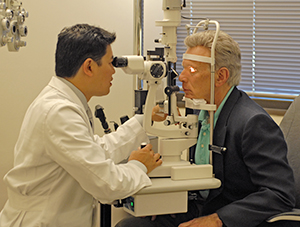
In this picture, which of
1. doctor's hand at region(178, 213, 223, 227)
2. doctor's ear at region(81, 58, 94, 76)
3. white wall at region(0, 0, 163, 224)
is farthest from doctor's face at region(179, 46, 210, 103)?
white wall at region(0, 0, 163, 224)

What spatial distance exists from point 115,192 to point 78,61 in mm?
553

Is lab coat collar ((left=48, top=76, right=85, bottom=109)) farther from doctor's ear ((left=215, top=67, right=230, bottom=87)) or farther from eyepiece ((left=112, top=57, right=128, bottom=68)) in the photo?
doctor's ear ((left=215, top=67, right=230, bottom=87))

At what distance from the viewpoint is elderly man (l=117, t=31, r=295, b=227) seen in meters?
1.49

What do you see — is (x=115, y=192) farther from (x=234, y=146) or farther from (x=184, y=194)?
(x=234, y=146)

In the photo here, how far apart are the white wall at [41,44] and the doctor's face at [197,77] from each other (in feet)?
4.20

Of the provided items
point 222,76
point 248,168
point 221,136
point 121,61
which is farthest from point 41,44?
point 248,168

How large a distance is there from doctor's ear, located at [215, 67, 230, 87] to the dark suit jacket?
0.08 m

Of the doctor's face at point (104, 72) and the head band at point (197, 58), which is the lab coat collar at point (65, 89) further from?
the head band at point (197, 58)

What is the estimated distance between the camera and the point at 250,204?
58.6 inches

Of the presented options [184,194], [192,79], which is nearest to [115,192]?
[184,194]

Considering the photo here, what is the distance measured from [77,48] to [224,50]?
2.14 feet

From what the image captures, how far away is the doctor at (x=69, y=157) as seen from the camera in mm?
1354

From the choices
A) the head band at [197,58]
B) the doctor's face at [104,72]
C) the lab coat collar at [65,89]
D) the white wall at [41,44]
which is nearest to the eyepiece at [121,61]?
the doctor's face at [104,72]

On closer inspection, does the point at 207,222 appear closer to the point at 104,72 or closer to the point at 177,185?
the point at 177,185
